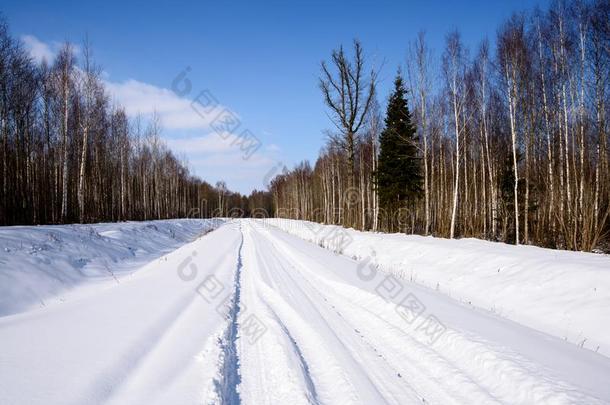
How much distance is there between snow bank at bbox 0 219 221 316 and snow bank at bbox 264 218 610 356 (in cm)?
921

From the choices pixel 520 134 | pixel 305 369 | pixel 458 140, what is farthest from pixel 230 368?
pixel 520 134

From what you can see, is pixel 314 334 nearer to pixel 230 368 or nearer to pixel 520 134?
pixel 230 368

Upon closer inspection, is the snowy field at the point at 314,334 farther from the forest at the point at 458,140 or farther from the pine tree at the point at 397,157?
the pine tree at the point at 397,157

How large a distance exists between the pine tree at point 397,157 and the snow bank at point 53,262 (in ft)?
50.0

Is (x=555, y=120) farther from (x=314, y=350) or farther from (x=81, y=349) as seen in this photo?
(x=81, y=349)

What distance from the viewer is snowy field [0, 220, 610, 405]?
10.0 ft

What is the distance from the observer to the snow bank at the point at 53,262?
275 inches

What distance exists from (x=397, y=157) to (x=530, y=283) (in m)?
15.5

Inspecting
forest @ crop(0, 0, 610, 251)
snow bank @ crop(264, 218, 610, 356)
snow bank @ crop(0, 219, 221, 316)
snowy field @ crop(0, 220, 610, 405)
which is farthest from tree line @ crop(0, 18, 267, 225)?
snow bank @ crop(264, 218, 610, 356)

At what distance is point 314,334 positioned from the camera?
457cm

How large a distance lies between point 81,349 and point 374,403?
3.39 metres

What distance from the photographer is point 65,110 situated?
19.1m

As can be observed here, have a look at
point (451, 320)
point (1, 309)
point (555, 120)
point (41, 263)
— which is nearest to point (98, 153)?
point (41, 263)

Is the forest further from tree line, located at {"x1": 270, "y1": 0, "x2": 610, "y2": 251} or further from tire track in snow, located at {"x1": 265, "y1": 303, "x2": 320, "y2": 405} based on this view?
tire track in snow, located at {"x1": 265, "y1": 303, "x2": 320, "y2": 405}
